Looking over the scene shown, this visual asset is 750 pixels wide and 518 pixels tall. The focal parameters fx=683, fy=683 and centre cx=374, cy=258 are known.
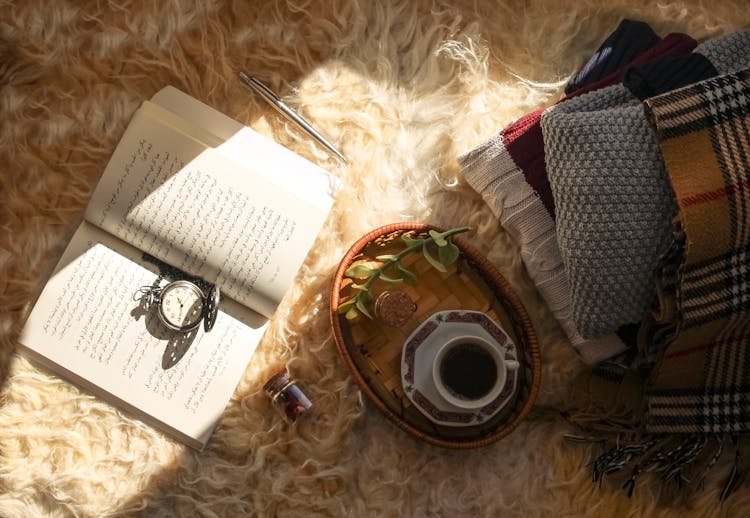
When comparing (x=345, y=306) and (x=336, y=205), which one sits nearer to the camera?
A: (x=345, y=306)

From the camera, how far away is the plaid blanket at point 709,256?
89cm

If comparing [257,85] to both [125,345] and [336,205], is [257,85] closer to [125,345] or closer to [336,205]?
[336,205]

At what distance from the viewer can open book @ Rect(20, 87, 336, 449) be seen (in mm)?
1022

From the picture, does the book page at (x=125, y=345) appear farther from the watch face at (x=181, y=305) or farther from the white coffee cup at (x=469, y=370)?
the white coffee cup at (x=469, y=370)

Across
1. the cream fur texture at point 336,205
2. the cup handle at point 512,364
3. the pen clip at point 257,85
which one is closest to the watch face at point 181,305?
the cream fur texture at point 336,205

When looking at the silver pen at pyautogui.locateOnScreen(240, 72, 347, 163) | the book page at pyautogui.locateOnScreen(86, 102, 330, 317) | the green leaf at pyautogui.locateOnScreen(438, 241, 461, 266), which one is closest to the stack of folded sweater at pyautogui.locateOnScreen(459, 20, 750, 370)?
the green leaf at pyautogui.locateOnScreen(438, 241, 461, 266)

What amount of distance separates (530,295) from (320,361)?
0.35 meters

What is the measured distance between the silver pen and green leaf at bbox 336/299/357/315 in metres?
0.25

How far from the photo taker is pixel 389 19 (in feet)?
3.75

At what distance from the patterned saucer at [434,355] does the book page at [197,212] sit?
0.75 ft

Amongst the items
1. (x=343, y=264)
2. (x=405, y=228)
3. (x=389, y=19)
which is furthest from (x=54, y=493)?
(x=389, y=19)

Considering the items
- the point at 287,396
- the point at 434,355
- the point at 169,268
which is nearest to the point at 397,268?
the point at 434,355

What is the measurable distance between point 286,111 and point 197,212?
22cm

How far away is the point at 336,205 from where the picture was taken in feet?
3.59
